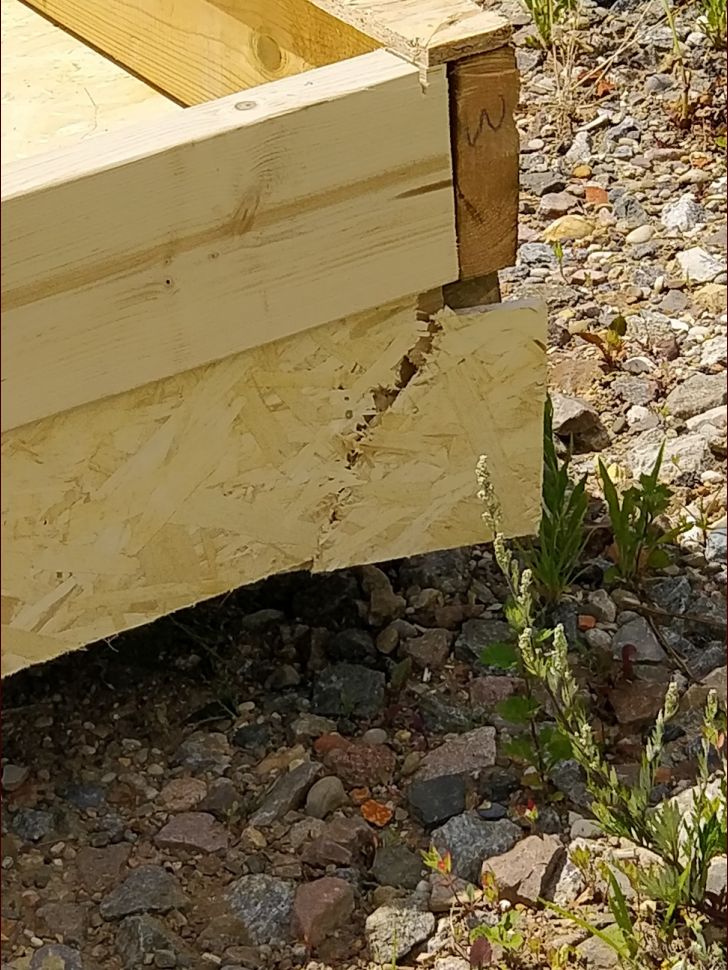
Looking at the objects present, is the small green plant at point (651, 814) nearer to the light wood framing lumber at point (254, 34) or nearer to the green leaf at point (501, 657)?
the green leaf at point (501, 657)

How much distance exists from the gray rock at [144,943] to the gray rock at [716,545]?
115 centimetres

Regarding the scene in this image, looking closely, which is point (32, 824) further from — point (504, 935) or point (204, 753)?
point (504, 935)

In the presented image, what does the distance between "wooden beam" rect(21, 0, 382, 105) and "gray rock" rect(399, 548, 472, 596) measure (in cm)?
86

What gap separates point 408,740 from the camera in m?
2.30


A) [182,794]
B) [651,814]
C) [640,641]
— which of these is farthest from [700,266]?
[182,794]

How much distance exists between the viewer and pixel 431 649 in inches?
96.0

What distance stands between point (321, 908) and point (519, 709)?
39 cm

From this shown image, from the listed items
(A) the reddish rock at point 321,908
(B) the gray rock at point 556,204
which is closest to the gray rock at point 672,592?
(A) the reddish rock at point 321,908

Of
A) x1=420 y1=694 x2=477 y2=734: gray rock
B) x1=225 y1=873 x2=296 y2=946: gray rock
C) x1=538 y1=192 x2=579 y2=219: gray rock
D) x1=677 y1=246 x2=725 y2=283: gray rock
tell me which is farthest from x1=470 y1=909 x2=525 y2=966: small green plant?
x1=538 y1=192 x2=579 y2=219: gray rock

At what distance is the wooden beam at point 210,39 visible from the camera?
2.20 metres

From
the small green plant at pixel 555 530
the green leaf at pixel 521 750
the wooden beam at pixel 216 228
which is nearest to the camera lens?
the wooden beam at pixel 216 228

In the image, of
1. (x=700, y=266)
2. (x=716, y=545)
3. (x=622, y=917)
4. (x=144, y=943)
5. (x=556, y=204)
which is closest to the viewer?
(x=622, y=917)

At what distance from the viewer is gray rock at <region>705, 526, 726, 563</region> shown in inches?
102

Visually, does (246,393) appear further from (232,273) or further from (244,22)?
(244,22)
